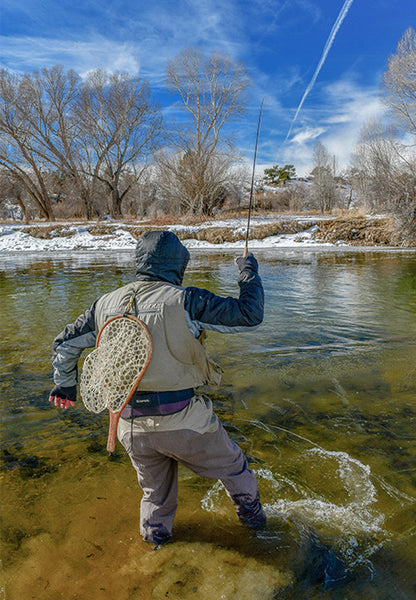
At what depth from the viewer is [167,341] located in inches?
75.0

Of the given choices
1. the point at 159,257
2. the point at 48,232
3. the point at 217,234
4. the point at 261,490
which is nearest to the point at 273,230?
the point at 217,234

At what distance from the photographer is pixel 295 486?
2.59 meters

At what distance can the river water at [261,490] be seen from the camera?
1866 mm

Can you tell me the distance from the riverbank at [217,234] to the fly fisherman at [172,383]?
68.2 ft

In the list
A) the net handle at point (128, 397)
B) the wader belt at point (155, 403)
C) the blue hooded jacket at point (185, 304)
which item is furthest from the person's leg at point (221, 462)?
the blue hooded jacket at point (185, 304)

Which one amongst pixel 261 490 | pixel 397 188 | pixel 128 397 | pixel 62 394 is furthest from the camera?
pixel 397 188

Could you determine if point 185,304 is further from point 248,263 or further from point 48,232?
point 48,232

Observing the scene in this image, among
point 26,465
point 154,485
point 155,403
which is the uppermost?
point 155,403

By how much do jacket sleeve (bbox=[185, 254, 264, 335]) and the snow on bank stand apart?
20699 millimetres

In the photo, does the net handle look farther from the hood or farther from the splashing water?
the splashing water

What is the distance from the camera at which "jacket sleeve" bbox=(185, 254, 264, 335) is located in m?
1.92

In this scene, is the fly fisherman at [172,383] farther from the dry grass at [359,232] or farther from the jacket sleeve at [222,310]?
the dry grass at [359,232]

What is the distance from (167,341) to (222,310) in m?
0.31

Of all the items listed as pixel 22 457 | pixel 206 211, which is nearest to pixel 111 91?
pixel 206 211
